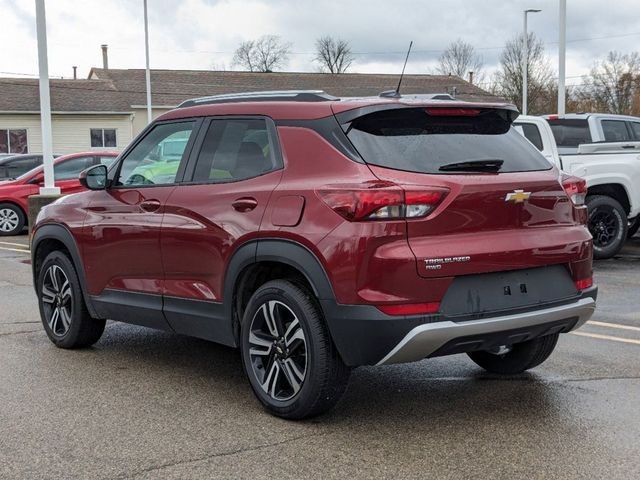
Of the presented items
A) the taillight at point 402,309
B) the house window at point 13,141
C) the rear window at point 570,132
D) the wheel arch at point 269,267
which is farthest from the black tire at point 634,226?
the house window at point 13,141

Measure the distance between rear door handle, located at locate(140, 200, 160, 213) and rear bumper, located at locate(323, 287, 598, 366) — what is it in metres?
1.63

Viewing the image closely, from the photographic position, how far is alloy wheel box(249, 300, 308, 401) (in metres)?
4.46

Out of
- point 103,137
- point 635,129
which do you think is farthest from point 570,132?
point 103,137

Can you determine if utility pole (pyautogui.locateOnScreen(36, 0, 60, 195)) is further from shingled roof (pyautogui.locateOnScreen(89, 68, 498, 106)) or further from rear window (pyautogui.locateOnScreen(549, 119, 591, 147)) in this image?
shingled roof (pyautogui.locateOnScreen(89, 68, 498, 106))

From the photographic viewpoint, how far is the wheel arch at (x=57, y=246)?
6016 millimetres

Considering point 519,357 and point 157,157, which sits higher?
point 157,157

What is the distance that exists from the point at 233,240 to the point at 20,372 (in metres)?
2.03

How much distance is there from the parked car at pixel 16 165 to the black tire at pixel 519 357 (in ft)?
48.6

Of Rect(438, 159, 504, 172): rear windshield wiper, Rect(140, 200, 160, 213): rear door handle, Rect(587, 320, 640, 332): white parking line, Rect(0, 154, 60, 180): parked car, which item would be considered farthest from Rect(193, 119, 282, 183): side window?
Rect(0, 154, 60, 180): parked car

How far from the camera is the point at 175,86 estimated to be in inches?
1804

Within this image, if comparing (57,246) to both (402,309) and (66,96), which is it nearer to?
(402,309)

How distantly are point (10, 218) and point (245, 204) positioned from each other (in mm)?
13332

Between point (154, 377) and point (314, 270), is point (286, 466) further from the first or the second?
point (154, 377)

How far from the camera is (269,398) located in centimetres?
462
